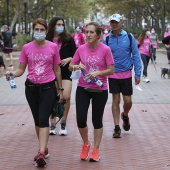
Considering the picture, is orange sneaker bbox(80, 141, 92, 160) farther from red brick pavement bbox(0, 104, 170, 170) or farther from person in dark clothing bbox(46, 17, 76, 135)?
person in dark clothing bbox(46, 17, 76, 135)

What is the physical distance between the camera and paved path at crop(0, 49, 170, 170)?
765 centimetres

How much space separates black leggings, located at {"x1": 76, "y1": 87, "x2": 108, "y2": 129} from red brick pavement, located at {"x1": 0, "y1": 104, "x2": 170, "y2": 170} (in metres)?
0.53

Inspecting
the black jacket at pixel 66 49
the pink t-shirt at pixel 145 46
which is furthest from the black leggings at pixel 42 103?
the pink t-shirt at pixel 145 46

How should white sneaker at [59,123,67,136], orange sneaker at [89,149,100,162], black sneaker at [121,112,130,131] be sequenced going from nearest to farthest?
orange sneaker at [89,149,100,162] → white sneaker at [59,123,67,136] → black sneaker at [121,112,130,131]

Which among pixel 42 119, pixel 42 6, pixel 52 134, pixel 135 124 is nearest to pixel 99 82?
pixel 42 119

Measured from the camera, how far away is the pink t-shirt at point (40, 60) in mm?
7512

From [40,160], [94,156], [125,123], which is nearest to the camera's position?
[40,160]

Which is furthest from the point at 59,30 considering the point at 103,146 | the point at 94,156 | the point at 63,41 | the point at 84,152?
the point at 94,156

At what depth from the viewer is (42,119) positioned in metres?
7.43

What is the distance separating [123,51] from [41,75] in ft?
6.91

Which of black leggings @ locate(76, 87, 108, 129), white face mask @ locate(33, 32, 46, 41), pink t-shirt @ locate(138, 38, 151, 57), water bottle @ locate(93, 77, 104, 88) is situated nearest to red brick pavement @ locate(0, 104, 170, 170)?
black leggings @ locate(76, 87, 108, 129)

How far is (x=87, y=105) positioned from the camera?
764 cm

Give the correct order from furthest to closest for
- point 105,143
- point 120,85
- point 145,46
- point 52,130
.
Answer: point 145,46 → point 52,130 → point 120,85 → point 105,143

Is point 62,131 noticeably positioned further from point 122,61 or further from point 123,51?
point 123,51
